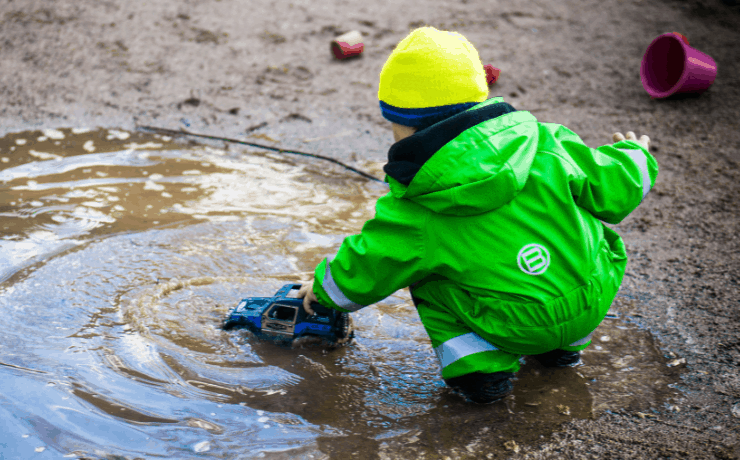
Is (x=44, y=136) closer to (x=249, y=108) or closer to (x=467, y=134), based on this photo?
(x=249, y=108)

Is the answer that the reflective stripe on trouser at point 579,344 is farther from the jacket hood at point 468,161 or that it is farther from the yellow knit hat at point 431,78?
the yellow knit hat at point 431,78

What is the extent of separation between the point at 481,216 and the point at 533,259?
210 mm

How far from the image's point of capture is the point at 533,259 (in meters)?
1.90

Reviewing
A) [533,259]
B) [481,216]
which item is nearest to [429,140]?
[481,216]

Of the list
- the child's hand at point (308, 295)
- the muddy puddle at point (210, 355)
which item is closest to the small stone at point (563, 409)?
the muddy puddle at point (210, 355)

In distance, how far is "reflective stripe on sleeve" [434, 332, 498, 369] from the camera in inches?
80.6

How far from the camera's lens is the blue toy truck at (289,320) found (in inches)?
93.9

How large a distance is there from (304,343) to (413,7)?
4.65 metres

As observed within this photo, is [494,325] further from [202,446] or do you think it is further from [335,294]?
[202,446]

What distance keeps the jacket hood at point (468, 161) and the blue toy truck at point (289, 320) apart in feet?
2.35

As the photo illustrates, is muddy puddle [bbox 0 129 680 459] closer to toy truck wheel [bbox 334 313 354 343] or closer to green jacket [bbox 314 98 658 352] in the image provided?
toy truck wheel [bbox 334 313 354 343]

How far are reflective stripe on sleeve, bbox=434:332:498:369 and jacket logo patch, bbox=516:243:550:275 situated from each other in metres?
0.31

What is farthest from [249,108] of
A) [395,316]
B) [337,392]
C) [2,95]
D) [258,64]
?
[337,392]

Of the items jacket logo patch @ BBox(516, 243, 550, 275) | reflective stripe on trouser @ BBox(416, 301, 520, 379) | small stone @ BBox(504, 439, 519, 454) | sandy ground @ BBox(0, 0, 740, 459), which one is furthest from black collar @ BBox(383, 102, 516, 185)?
sandy ground @ BBox(0, 0, 740, 459)
